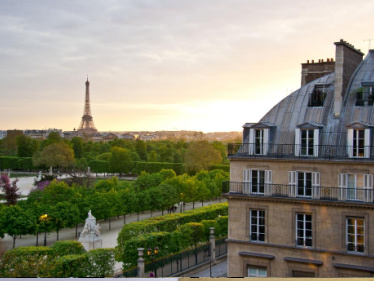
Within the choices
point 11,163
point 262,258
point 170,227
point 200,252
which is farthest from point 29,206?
point 11,163

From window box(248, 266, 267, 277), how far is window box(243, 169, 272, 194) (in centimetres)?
296

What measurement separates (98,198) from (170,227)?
936 centimetres

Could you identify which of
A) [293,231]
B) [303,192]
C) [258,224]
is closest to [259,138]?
[303,192]

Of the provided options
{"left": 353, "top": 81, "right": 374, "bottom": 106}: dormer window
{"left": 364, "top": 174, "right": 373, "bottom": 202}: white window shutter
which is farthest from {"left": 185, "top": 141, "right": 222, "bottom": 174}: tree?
{"left": 364, "top": 174, "right": 373, "bottom": 202}: white window shutter

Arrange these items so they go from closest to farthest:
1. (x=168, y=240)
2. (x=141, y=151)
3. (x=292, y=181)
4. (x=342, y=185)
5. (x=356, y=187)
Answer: (x=356, y=187)
(x=342, y=185)
(x=292, y=181)
(x=168, y=240)
(x=141, y=151)

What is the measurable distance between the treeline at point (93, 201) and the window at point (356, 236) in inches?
795

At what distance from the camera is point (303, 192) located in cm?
1856

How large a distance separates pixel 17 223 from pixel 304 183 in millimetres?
19032

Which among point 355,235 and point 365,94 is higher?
point 365,94

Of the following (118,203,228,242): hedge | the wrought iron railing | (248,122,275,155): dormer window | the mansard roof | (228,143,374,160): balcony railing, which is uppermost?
the mansard roof

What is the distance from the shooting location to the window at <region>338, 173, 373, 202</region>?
17.4 meters

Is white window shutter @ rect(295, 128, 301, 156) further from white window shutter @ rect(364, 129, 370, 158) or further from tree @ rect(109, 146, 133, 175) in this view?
tree @ rect(109, 146, 133, 175)

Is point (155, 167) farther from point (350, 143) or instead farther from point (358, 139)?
point (358, 139)

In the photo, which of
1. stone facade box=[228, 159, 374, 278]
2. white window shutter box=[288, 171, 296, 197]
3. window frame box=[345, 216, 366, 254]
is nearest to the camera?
window frame box=[345, 216, 366, 254]
